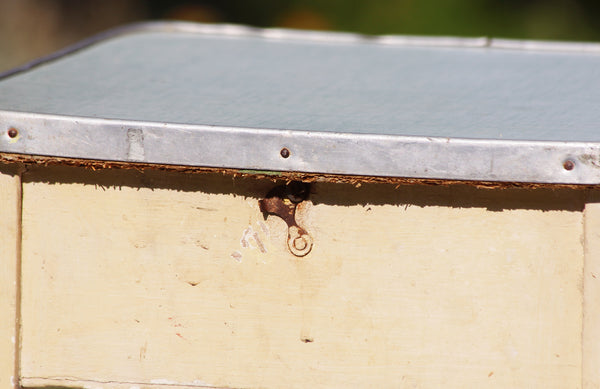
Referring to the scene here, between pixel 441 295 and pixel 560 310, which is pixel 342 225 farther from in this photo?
pixel 560 310

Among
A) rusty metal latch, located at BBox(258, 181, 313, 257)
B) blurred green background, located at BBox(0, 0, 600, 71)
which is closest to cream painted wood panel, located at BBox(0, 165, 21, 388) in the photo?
rusty metal latch, located at BBox(258, 181, 313, 257)

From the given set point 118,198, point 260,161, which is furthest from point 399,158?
point 118,198

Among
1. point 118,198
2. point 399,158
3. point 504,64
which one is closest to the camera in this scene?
point 399,158

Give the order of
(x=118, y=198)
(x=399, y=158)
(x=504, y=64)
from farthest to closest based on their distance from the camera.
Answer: (x=504, y=64) < (x=118, y=198) < (x=399, y=158)

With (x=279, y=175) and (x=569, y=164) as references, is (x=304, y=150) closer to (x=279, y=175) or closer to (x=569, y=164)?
(x=279, y=175)

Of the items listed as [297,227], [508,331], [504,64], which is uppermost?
[504,64]

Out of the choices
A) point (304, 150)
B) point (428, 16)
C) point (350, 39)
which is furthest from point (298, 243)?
point (428, 16)

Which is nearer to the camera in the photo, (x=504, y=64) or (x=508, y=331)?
(x=508, y=331)
